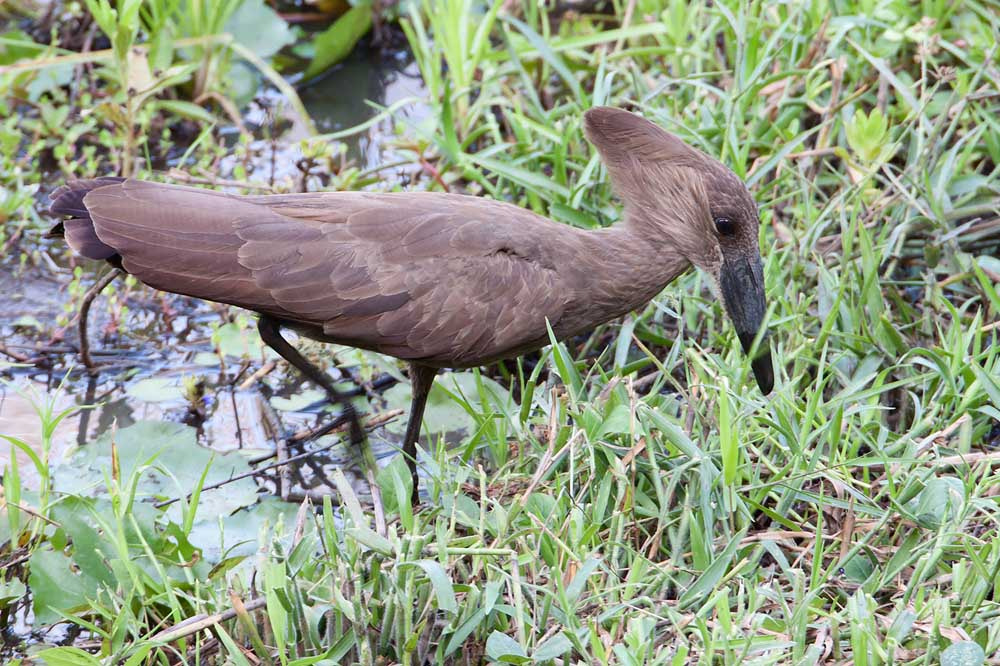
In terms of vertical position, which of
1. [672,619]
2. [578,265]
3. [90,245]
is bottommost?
[672,619]

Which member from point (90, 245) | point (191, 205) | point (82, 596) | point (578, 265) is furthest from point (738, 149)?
point (82, 596)

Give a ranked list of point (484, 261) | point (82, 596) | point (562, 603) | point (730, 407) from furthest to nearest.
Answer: point (484, 261) → point (730, 407) → point (82, 596) → point (562, 603)

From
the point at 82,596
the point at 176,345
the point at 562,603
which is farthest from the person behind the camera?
the point at 176,345

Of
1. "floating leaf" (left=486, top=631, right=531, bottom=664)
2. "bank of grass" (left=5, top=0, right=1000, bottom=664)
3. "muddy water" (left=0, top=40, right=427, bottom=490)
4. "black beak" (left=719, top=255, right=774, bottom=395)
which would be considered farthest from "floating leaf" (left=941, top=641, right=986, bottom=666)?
"muddy water" (left=0, top=40, right=427, bottom=490)

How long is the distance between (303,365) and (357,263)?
0.44 metres

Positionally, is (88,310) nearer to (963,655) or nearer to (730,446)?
(730,446)

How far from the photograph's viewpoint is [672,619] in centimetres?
274

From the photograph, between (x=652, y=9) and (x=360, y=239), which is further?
(x=652, y=9)

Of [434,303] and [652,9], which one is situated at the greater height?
[652,9]

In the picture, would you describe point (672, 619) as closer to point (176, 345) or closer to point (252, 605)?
point (252, 605)

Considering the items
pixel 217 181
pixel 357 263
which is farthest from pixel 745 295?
pixel 217 181

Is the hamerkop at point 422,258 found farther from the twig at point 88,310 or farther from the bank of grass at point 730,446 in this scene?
the twig at point 88,310

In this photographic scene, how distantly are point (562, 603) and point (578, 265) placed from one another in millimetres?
1351

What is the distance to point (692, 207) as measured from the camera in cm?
390
